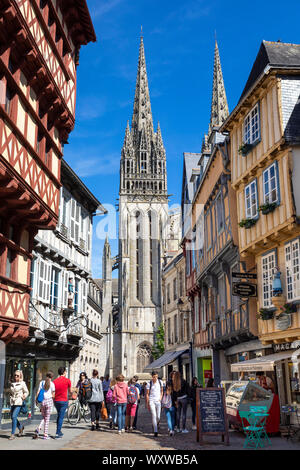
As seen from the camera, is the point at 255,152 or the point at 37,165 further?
the point at 255,152

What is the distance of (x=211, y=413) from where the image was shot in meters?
10.2

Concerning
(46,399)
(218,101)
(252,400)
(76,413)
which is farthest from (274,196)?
(218,101)

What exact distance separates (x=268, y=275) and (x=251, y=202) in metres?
2.20

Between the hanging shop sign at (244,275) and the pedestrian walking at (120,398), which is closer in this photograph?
the pedestrian walking at (120,398)

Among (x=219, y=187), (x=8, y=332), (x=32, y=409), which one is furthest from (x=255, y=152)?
(x=32, y=409)

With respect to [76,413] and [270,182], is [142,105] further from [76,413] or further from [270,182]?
[270,182]

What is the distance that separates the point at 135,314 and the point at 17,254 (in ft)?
207

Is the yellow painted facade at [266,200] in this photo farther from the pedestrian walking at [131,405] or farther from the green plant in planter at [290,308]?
the pedestrian walking at [131,405]

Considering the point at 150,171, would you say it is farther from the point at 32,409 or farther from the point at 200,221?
the point at 32,409

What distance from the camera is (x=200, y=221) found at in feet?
71.6

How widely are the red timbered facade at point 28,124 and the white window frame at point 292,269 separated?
6119 millimetres

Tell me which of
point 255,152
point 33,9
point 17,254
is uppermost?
point 33,9

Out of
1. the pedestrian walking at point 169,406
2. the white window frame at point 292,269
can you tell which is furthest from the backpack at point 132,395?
the white window frame at point 292,269

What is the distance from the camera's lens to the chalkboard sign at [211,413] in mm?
10031
